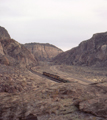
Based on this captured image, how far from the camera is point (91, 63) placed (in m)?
55.5

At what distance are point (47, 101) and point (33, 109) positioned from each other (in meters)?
0.75

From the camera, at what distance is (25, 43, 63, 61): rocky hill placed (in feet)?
367

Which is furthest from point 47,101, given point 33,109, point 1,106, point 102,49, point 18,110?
point 102,49

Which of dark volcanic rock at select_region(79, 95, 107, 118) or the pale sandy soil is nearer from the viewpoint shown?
dark volcanic rock at select_region(79, 95, 107, 118)

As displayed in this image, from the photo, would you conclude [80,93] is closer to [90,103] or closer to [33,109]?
[90,103]

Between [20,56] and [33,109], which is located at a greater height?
[20,56]

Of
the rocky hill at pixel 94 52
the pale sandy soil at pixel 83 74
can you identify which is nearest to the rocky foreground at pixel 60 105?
the pale sandy soil at pixel 83 74

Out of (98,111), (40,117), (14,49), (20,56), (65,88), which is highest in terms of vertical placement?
(14,49)

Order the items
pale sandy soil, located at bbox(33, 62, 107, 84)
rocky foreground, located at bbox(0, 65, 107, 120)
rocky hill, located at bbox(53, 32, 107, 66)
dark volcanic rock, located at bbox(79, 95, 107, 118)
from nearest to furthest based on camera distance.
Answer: dark volcanic rock, located at bbox(79, 95, 107, 118) → rocky foreground, located at bbox(0, 65, 107, 120) → pale sandy soil, located at bbox(33, 62, 107, 84) → rocky hill, located at bbox(53, 32, 107, 66)

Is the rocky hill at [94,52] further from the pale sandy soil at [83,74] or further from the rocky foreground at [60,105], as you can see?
the rocky foreground at [60,105]

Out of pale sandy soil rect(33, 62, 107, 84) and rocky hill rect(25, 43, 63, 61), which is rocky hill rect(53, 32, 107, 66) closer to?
pale sandy soil rect(33, 62, 107, 84)

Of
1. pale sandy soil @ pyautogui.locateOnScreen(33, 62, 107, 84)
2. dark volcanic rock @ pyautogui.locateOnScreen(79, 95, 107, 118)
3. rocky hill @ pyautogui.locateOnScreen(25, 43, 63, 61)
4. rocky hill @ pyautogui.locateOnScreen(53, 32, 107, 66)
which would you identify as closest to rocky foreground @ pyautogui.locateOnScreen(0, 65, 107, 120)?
dark volcanic rock @ pyautogui.locateOnScreen(79, 95, 107, 118)

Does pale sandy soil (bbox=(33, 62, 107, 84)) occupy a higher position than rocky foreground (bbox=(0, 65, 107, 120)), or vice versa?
rocky foreground (bbox=(0, 65, 107, 120))

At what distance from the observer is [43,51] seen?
11875 centimetres
